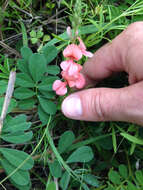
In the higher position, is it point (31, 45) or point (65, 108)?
point (31, 45)

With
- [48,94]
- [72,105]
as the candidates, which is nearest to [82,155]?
[72,105]

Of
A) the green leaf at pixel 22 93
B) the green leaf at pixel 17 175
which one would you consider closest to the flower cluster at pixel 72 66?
the green leaf at pixel 22 93

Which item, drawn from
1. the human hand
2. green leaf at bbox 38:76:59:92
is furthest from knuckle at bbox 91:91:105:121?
green leaf at bbox 38:76:59:92

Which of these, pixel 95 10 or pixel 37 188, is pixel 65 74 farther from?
pixel 37 188

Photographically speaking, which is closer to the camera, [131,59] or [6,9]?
[131,59]

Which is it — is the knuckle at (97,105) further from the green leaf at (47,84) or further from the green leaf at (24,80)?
the green leaf at (24,80)

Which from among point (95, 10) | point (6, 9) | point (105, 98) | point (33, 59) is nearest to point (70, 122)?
point (105, 98)

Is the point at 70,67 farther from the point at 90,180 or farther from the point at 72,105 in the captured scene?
the point at 90,180
